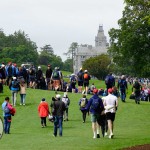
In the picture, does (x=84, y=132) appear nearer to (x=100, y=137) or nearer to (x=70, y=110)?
(x=100, y=137)

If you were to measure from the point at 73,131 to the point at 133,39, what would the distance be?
49.0 m

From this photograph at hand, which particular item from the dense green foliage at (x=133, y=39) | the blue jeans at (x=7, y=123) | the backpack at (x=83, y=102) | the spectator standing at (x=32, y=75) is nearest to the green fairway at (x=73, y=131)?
the blue jeans at (x=7, y=123)

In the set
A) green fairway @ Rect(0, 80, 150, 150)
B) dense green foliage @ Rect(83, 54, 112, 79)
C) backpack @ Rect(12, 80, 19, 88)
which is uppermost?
dense green foliage @ Rect(83, 54, 112, 79)

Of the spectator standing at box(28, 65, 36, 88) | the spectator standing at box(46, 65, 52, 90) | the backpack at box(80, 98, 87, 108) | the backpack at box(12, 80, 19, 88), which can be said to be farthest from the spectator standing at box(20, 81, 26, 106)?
the spectator standing at box(28, 65, 36, 88)

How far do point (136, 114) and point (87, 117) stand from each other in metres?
3.26

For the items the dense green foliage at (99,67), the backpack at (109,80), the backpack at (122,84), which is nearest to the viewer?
the backpack at (109,80)

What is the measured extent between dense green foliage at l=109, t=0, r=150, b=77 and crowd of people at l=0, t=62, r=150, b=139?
2294 centimetres

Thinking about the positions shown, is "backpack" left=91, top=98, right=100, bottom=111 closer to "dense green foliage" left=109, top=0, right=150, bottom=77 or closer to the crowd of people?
the crowd of people

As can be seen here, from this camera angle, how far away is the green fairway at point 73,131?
22641 millimetres

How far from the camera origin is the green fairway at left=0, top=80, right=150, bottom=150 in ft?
74.3

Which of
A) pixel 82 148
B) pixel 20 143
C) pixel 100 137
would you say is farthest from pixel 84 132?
pixel 82 148

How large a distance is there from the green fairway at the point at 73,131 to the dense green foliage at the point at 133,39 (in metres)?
33.5

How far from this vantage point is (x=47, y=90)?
160ft

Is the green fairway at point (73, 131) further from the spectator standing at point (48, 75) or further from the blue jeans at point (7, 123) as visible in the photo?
the spectator standing at point (48, 75)
